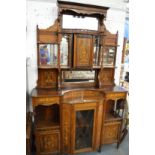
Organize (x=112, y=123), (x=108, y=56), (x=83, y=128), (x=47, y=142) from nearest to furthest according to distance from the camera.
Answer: (x=47, y=142)
(x=83, y=128)
(x=112, y=123)
(x=108, y=56)

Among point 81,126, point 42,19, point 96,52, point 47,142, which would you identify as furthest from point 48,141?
point 42,19

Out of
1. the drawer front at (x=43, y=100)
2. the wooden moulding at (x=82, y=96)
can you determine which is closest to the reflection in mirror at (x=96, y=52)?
the wooden moulding at (x=82, y=96)

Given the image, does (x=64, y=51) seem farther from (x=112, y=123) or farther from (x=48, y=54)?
(x=112, y=123)

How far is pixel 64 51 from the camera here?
2107mm

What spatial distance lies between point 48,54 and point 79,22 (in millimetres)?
647

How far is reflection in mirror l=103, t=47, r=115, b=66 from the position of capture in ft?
7.55

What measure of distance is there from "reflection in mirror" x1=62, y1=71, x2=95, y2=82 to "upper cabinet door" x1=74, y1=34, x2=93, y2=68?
0.60ft

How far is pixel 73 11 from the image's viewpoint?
1.92 m

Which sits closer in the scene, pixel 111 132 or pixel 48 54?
pixel 48 54

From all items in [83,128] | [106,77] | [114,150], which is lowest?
[114,150]
